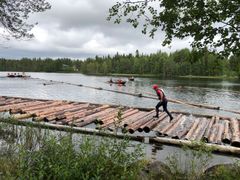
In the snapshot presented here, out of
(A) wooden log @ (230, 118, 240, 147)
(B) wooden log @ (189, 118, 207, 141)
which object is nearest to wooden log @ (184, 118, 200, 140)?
(B) wooden log @ (189, 118, 207, 141)

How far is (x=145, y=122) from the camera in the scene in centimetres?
1742

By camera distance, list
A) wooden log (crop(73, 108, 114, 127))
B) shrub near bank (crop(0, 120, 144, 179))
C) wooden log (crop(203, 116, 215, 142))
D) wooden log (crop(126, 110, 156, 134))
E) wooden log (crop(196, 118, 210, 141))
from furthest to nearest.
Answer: wooden log (crop(73, 108, 114, 127))
wooden log (crop(126, 110, 156, 134))
wooden log (crop(196, 118, 210, 141))
wooden log (crop(203, 116, 215, 142))
shrub near bank (crop(0, 120, 144, 179))

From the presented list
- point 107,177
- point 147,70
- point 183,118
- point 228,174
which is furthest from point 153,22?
point 147,70

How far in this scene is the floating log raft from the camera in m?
14.7

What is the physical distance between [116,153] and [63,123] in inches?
419

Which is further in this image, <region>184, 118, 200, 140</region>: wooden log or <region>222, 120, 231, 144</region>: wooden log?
<region>184, 118, 200, 140</region>: wooden log

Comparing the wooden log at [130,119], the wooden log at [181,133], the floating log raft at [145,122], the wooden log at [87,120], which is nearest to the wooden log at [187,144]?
the floating log raft at [145,122]

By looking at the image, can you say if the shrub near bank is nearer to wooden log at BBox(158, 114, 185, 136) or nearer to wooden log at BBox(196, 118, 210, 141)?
wooden log at BBox(196, 118, 210, 141)

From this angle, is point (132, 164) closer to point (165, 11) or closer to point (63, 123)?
point (165, 11)

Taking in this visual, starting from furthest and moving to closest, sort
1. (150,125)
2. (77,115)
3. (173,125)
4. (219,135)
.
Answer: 1. (77,115)
2. (173,125)
3. (150,125)
4. (219,135)

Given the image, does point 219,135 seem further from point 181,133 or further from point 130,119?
point 130,119

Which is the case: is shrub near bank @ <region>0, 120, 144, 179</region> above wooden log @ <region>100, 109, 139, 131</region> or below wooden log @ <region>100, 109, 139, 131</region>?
above

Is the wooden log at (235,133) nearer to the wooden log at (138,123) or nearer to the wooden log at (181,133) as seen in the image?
the wooden log at (181,133)

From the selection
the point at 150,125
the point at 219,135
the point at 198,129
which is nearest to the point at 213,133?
the point at 219,135
